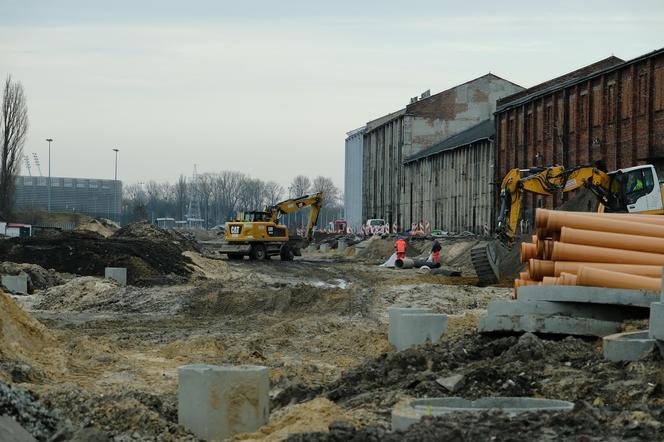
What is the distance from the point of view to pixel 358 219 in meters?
86.2

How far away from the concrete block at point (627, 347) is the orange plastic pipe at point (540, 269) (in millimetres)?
3190

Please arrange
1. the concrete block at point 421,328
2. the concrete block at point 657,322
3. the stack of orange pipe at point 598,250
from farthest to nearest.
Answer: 1. the concrete block at point 421,328
2. the stack of orange pipe at point 598,250
3. the concrete block at point 657,322

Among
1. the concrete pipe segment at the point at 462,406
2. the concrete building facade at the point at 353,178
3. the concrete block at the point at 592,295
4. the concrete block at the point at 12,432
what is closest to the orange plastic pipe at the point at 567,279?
the concrete block at the point at 592,295

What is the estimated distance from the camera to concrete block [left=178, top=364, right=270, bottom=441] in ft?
27.6

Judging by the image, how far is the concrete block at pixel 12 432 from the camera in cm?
729

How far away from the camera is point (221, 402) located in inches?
332

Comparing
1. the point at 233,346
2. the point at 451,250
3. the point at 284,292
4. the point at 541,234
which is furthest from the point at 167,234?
the point at 541,234

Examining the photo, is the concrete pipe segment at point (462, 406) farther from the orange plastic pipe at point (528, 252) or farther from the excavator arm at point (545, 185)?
the excavator arm at point (545, 185)

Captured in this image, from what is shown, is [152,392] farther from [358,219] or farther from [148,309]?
[358,219]

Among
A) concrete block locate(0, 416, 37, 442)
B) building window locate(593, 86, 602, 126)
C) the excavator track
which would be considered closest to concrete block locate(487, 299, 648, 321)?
concrete block locate(0, 416, 37, 442)

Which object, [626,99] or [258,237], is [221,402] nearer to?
[626,99]

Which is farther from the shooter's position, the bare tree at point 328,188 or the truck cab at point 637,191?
the bare tree at point 328,188

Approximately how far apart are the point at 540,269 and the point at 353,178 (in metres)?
77.3

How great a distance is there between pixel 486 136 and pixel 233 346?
141 feet
